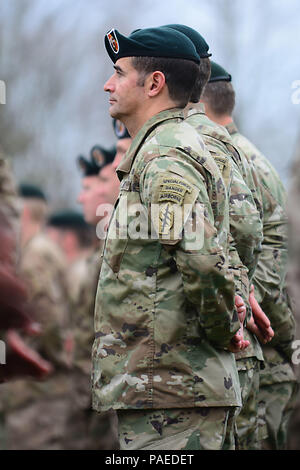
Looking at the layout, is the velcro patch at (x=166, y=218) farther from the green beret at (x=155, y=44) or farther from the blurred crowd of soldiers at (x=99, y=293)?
the green beret at (x=155, y=44)

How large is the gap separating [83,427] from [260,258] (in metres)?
3.24

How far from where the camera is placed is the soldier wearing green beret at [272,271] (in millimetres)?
5316

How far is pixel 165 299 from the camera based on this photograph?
3.61m

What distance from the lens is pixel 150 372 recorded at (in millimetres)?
3602

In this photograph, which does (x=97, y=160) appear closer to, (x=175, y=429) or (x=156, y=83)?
(x=156, y=83)

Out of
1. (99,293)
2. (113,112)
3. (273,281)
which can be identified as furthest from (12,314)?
(273,281)

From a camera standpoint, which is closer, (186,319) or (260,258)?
(186,319)

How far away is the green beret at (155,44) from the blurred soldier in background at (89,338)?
3545 mm

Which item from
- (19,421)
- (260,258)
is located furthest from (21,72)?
(260,258)

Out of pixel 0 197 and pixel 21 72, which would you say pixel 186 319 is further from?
pixel 21 72

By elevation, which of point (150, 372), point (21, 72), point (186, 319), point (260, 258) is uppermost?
point (21, 72)

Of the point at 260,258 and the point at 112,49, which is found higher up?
the point at 112,49

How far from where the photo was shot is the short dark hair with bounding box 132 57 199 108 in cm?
395

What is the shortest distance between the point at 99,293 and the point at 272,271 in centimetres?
179
